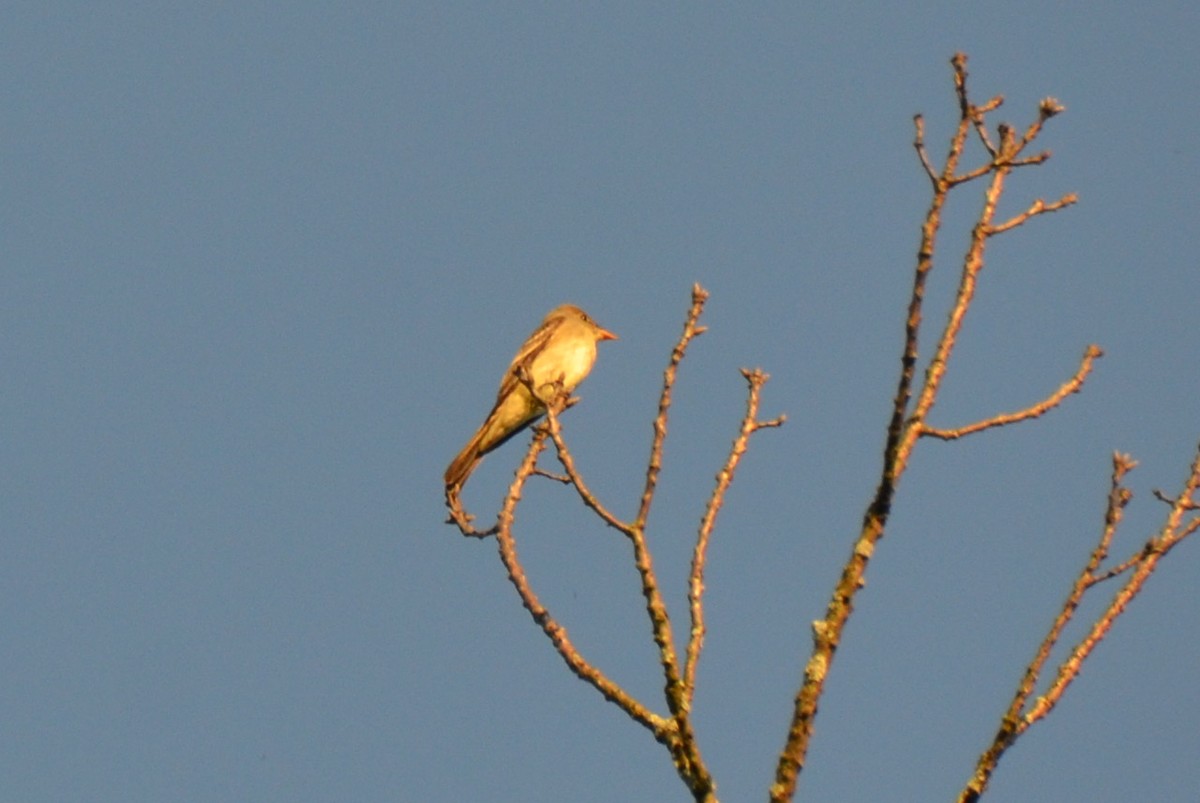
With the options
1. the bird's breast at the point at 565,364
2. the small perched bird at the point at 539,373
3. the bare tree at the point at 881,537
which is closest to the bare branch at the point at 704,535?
the bare tree at the point at 881,537

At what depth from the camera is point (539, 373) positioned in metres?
13.5

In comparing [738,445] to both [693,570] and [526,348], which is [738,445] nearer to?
[693,570]

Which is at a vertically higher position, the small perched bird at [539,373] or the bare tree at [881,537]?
the small perched bird at [539,373]

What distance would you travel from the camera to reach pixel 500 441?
42.2 ft

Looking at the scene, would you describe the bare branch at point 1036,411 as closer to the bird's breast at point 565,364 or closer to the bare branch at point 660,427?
the bare branch at point 660,427

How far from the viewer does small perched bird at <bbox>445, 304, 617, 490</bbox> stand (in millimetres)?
12547

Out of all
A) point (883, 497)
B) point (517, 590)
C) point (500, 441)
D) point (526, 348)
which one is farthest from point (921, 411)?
point (526, 348)

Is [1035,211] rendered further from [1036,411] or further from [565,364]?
[565,364]

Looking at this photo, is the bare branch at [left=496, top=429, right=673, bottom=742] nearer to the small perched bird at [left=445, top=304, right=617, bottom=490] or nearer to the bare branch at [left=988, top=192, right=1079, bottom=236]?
the bare branch at [left=988, top=192, right=1079, bottom=236]

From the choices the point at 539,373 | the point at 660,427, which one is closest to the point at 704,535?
the point at 660,427

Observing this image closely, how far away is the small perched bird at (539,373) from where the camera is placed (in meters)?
12.5

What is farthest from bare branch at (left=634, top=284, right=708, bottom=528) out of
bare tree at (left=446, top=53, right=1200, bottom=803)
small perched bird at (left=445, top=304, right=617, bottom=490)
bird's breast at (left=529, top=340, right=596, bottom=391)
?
bird's breast at (left=529, top=340, right=596, bottom=391)

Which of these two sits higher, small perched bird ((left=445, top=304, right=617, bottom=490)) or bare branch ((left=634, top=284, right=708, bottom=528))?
small perched bird ((left=445, top=304, right=617, bottom=490))

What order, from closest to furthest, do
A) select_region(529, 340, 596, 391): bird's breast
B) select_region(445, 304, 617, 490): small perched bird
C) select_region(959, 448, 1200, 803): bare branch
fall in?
select_region(959, 448, 1200, 803): bare branch, select_region(445, 304, 617, 490): small perched bird, select_region(529, 340, 596, 391): bird's breast
